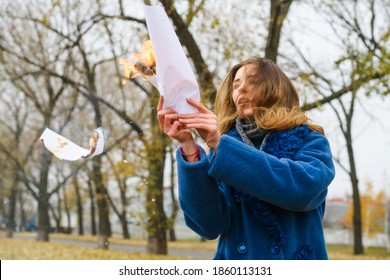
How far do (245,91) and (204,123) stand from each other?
31 centimetres

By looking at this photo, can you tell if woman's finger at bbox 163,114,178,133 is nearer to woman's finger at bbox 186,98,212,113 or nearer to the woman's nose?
woman's finger at bbox 186,98,212,113

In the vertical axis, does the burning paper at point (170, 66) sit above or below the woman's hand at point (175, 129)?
above

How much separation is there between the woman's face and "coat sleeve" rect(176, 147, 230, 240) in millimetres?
218

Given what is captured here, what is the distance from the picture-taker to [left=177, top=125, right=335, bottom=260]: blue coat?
64.1 inches

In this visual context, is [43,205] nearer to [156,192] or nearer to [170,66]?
[156,192]

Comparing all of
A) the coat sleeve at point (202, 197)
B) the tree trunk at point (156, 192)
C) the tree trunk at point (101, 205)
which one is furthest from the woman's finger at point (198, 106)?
the tree trunk at point (101, 205)

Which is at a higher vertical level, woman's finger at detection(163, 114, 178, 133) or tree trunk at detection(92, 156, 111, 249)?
tree trunk at detection(92, 156, 111, 249)

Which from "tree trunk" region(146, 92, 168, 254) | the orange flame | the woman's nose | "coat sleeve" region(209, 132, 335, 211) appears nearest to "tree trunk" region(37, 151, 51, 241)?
"tree trunk" region(146, 92, 168, 254)

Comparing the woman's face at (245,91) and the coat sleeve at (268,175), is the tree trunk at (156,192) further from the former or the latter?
the coat sleeve at (268,175)

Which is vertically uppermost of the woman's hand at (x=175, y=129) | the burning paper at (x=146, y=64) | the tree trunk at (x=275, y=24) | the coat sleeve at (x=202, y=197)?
the tree trunk at (x=275, y=24)

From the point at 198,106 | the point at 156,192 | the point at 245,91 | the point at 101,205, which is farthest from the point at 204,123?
the point at 101,205

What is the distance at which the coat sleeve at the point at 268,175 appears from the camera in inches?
63.8

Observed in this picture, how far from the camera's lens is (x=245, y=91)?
1.89 meters
